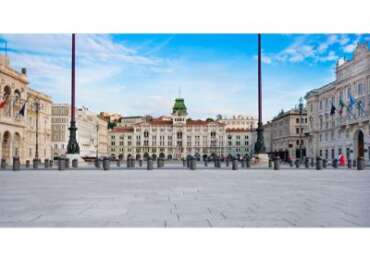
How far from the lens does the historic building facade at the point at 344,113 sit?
5122 centimetres

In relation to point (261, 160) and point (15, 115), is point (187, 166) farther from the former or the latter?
point (15, 115)

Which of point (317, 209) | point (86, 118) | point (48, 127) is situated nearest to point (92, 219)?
point (317, 209)

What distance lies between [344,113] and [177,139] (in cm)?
8207

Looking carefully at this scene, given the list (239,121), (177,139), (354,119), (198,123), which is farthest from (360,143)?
(239,121)

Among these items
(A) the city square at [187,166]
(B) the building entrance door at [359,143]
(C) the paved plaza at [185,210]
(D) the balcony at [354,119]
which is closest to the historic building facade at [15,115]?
(A) the city square at [187,166]

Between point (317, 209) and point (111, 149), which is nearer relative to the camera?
point (317, 209)

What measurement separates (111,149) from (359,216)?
13523 centimetres

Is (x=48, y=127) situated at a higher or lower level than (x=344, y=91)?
lower

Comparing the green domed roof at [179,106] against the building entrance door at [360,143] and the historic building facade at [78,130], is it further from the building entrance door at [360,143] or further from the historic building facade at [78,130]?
the building entrance door at [360,143]

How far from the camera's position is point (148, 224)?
7105 millimetres

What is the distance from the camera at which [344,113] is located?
6153cm

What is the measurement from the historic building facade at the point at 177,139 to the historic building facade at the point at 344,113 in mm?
58800
